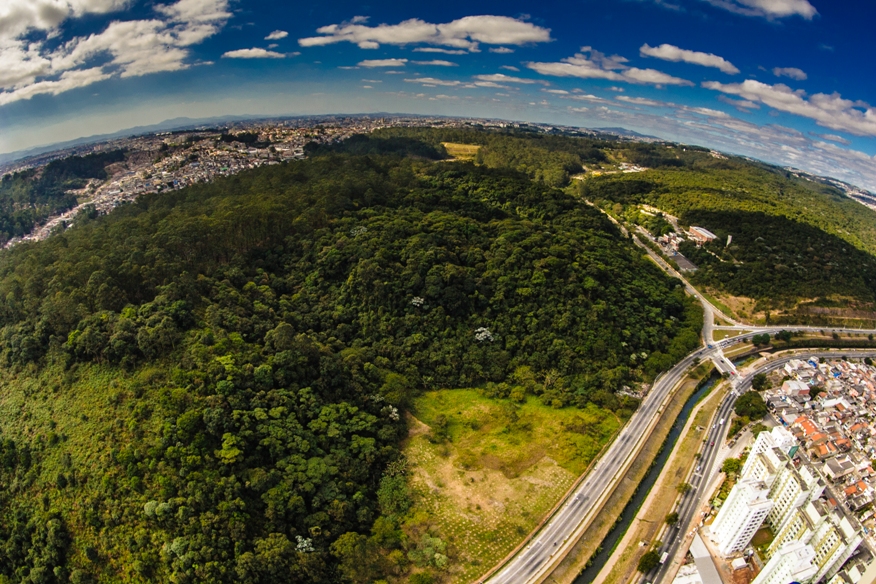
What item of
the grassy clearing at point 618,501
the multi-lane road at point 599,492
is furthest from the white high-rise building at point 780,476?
the grassy clearing at point 618,501

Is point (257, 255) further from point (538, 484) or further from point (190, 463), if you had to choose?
point (538, 484)

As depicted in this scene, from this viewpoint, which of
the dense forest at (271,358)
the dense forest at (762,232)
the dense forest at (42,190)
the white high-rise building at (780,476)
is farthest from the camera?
the dense forest at (42,190)

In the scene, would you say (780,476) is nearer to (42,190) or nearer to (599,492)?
(599,492)

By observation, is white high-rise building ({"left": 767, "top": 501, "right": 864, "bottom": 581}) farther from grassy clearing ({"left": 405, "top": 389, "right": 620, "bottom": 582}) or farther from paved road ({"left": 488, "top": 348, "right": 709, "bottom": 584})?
grassy clearing ({"left": 405, "top": 389, "right": 620, "bottom": 582})

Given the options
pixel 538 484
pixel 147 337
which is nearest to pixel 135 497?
pixel 147 337

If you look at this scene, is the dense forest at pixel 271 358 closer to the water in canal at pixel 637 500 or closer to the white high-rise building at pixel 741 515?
the water in canal at pixel 637 500

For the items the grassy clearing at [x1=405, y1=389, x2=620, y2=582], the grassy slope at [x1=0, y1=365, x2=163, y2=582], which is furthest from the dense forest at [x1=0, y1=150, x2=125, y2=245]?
the grassy clearing at [x1=405, y1=389, x2=620, y2=582]

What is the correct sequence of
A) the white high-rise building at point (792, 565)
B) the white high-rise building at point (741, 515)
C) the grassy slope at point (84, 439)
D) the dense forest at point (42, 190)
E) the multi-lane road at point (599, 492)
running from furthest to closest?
the dense forest at point (42, 190) → the multi-lane road at point (599, 492) → the white high-rise building at point (741, 515) → the grassy slope at point (84, 439) → the white high-rise building at point (792, 565)

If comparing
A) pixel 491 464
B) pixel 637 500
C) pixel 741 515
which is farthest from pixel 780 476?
pixel 491 464
